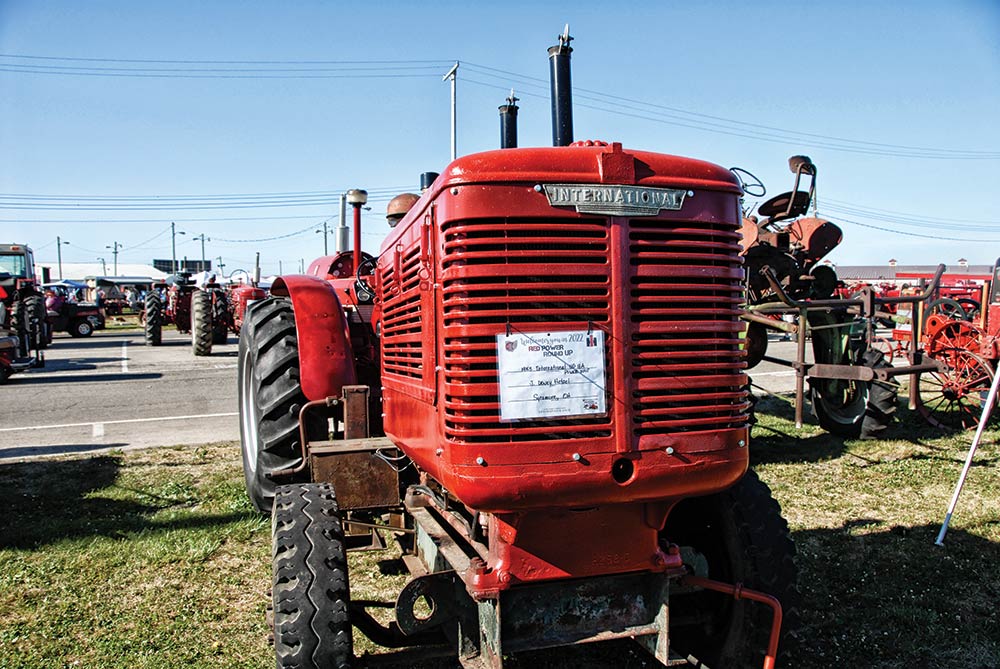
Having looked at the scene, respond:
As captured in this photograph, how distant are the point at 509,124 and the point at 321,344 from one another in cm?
150

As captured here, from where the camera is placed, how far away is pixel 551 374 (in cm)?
224

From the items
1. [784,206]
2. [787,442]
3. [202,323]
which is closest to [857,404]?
[787,442]

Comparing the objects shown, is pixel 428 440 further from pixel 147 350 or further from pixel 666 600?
pixel 147 350

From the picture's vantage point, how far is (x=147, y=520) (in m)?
5.09

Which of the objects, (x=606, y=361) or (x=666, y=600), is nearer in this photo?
(x=606, y=361)

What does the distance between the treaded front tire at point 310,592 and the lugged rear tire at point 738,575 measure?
118cm

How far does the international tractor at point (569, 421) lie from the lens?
2230mm

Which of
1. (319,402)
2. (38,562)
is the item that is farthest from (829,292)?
(38,562)

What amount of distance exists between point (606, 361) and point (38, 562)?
3.72 meters

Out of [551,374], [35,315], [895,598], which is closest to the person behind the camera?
[551,374]

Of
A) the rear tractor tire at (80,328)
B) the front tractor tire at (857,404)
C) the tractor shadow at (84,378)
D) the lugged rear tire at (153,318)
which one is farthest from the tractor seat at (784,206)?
the rear tractor tire at (80,328)

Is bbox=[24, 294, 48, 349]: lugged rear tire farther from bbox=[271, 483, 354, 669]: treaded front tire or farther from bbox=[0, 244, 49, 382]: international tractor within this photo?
bbox=[271, 483, 354, 669]: treaded front tire

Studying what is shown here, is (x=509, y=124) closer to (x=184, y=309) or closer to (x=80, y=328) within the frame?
(x=184, y=309)

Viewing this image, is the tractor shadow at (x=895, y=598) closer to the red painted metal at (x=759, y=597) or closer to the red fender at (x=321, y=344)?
the red painted metal at (x=759, y=597)
